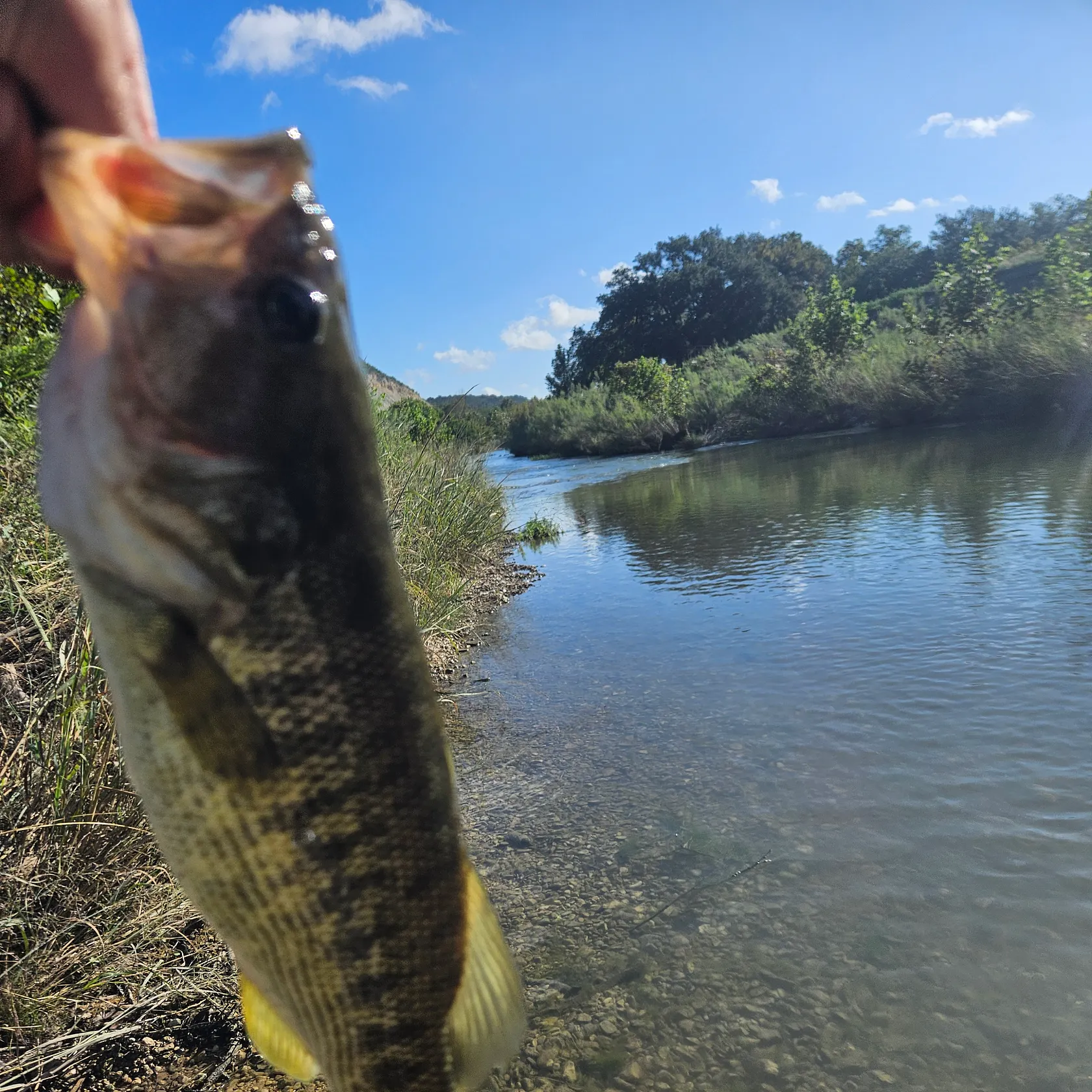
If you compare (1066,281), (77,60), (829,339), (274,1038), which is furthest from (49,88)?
(829,339)

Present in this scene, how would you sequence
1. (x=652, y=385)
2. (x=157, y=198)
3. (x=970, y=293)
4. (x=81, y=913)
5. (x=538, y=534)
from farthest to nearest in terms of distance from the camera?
1. (x=652, y=385)
2. (x=970, y=293)
3. (x=538, y=534)
4. (x=81, y=913)
5. (x=157, y=198)

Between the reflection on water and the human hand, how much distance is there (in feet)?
10.9

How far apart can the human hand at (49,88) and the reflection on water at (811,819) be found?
3.33 meters

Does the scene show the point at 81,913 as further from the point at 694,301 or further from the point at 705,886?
the point at 694,301

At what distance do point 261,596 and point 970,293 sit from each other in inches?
1271

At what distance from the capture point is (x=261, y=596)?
45.9 inches

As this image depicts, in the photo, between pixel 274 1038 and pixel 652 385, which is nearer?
pixel 274 1038

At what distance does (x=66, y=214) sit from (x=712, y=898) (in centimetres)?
410

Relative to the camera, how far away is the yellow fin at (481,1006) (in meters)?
1.36

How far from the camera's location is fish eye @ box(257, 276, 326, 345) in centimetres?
111

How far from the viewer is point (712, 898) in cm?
409

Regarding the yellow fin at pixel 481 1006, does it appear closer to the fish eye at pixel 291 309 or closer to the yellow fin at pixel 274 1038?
the yellow fin at pixel 274 1038

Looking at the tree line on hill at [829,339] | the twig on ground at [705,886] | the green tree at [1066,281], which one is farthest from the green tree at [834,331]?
the twig on ground at [705,886]

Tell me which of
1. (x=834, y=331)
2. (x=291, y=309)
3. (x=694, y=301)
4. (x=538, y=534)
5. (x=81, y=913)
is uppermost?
(x=694, y=301)
